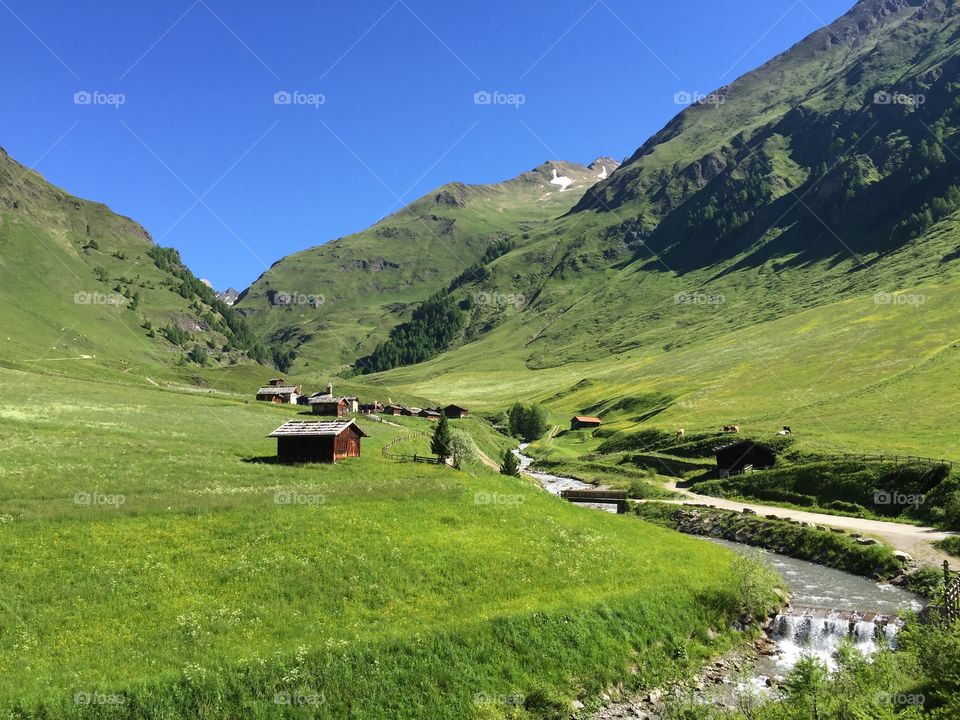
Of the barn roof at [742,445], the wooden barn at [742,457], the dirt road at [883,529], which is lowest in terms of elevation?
the dirt road at [883,529]

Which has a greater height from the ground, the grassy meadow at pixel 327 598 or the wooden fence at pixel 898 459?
the wooden fence at pixel 898 459

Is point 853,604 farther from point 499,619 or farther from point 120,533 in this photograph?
point 120,533

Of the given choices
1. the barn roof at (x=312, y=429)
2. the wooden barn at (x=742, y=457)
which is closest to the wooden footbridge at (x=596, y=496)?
the wooden barn at (x=742, y=457)

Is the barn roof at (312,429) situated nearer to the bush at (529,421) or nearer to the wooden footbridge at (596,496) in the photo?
the wooden footbridge at (596,496)

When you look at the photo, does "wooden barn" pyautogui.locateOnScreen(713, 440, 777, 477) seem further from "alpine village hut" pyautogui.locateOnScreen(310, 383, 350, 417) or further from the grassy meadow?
"alpine village hut" pyautogui.locateOnScreen(310, 383, 350, 417)

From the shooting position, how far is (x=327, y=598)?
31.0 metres

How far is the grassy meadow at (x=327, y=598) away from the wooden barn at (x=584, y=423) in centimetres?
10071

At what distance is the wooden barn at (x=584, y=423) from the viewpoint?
153000mm

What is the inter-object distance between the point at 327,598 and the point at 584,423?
12930 centimetres

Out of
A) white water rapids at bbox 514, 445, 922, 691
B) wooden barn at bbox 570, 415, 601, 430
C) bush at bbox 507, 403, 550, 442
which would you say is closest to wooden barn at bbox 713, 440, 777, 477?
white water rapids at bbox 514, 445, 922, 691

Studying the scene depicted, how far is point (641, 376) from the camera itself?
19238 cm

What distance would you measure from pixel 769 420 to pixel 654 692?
8380cm

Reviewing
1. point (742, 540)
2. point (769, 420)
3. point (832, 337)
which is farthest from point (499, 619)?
point (832, 337)

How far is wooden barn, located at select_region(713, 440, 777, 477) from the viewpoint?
8338 cm
